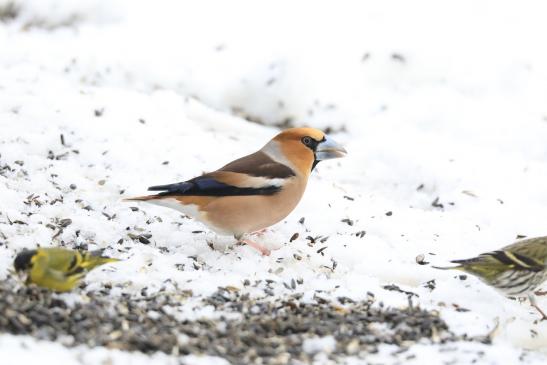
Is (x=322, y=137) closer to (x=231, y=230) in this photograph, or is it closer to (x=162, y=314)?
(x=231, y=230)

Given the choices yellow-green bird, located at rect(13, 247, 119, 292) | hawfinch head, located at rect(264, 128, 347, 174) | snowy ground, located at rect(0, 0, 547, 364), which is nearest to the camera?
yellow-green bird, located at rect(13, 247, 119, 292)

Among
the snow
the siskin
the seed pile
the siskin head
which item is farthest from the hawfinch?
the snow

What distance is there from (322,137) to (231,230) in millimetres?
1092

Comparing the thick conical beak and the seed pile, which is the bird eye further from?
the seed pile

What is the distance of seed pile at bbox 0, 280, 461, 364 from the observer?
4.89 meters

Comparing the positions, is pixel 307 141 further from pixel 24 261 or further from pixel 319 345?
pixel 24 261

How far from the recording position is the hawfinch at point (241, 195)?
6570 mm

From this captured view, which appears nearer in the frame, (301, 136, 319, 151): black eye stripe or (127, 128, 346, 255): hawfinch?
(127, 128, 346, 255): hawfinch

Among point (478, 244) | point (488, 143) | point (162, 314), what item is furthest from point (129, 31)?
point (162, 314)

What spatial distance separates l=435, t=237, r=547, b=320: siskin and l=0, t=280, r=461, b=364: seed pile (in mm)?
660

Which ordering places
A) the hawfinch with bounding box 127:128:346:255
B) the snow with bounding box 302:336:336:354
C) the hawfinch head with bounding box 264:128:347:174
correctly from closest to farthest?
the snow with bounding box 302:336:336:354, the hawfinch with bounding box 127:128:346:255, the hawfinch head with bounding box 264:128:347:174

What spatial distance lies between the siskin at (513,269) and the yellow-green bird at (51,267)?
2.60 metres

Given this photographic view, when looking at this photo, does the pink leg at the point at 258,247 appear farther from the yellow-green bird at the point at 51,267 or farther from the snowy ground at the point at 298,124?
the yellow-green bird at the point at 51,267

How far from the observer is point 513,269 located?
6.10m
